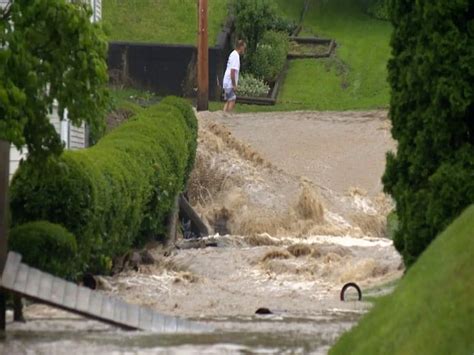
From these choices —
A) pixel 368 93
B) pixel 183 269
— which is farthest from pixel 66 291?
pixel 368 93

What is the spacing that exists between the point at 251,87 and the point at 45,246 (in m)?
28.9

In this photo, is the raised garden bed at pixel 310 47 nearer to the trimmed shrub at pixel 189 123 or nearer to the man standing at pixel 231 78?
the man standing at pixel 231 78

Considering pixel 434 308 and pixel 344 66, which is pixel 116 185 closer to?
pixel 434 308

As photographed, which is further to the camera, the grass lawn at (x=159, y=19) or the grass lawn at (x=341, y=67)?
the grass lawn at (x=159, y=19)

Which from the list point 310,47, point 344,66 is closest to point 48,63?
point 344,66

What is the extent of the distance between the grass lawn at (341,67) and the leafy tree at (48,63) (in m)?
27.2

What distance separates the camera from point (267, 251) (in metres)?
22.0

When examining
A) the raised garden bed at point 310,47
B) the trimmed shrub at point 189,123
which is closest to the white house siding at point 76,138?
the trimmed shrub at point 189,123

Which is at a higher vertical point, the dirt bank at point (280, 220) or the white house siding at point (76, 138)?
the white house siding at point (76, 138)

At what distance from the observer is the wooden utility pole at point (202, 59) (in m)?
37.0

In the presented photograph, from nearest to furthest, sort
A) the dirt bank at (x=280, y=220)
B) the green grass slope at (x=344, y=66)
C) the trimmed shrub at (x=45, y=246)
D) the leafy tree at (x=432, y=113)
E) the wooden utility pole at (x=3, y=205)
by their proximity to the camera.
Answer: the wooden utility pole at (x=3, y=205) < the leafy tree at (x=432, y=113) < the trimmed shrub at (x=45, y=246) < the dirt bank at (x=280, y=220) < the green grass slope at (x=344, y=66)

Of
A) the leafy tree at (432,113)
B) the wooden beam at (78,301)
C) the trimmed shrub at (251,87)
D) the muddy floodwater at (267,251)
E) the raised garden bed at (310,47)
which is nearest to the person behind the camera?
the wooden beam at (78,301)

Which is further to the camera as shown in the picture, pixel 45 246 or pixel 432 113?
pixel 45 246

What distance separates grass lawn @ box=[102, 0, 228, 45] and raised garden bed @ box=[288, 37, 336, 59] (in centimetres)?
250
